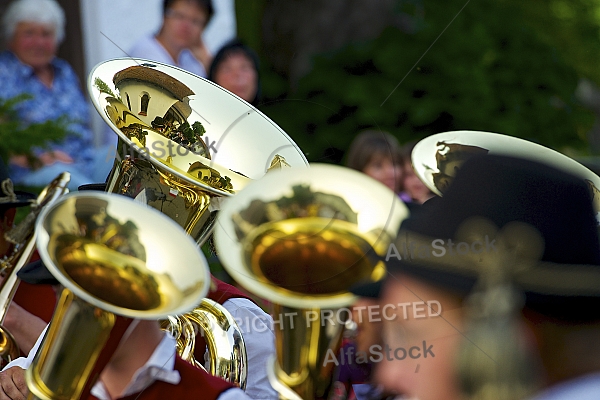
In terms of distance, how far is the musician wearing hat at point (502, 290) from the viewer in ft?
2.91

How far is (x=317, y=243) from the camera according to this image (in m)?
1.18

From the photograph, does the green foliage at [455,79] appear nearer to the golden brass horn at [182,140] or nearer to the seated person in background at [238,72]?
the seated person in background at [238,72]

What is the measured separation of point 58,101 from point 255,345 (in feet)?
6.94

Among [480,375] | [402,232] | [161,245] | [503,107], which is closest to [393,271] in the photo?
[402,232]

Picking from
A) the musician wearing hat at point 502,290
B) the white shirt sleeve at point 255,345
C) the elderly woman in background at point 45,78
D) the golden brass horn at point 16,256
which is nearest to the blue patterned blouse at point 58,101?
the elderly woman in background at point 45,78

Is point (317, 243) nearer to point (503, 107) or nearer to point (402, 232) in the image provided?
point (402, 232)

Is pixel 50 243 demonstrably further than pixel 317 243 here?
Yes

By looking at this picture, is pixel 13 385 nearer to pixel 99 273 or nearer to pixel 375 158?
pixel 99 273

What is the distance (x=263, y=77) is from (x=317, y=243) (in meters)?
2.74

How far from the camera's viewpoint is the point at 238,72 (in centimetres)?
305

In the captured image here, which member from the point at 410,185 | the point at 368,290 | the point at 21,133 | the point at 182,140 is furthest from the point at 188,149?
the point at 21,133

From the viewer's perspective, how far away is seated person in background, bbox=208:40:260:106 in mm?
2963

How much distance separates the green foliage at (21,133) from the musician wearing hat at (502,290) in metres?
2.81

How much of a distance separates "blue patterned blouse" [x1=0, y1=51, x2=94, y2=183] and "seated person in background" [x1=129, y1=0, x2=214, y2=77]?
37 centimetres
